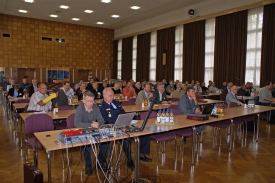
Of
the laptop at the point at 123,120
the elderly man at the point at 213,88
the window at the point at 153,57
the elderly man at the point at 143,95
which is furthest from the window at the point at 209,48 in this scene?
the laptop at the point at 123,120

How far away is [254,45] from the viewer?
10.6 metres

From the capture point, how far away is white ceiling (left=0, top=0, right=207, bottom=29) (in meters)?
12.2

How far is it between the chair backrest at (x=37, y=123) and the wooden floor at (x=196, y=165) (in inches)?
25.3

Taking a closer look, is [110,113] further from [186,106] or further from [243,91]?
[243,91]

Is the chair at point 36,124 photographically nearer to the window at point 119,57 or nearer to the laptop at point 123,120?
the laptop at point 123,120

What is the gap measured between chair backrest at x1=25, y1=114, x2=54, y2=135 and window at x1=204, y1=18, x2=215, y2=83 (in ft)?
32.9

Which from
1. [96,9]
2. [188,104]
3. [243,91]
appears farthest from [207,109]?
[96,9]

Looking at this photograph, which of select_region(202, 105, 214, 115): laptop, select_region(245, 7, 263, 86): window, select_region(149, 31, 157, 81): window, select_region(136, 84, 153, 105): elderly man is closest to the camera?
select_region(202, 105, 214, 115): laptop

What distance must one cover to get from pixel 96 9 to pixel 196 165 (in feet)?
37.7

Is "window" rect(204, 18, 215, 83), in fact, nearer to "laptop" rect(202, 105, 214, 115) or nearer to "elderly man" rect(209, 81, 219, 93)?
"elderly man" rect(209, 81, 219, 93)

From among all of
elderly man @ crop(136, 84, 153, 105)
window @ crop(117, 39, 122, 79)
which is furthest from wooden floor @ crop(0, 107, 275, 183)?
window @ crop(117, 39, 122, 79)

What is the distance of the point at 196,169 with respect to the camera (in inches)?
156

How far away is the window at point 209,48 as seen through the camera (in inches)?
484

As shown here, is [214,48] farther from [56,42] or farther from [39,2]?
[56,42]
